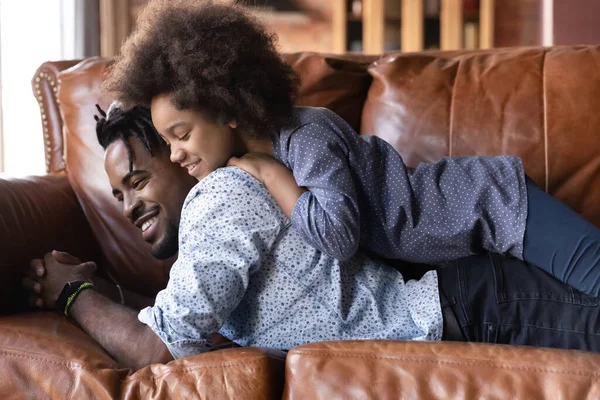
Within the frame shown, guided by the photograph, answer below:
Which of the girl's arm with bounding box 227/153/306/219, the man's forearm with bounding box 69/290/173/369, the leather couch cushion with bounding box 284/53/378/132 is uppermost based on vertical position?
the leather couch cushion with bounding box 284/53/378/132

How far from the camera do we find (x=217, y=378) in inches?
46.0

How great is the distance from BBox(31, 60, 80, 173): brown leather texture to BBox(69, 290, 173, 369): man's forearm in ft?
2.26

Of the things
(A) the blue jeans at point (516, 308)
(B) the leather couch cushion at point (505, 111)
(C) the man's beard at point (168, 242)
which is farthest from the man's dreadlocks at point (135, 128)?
(A) the blue jeans at point (516, 308)

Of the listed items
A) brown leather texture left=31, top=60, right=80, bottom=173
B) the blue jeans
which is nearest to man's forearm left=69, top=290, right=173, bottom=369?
the blue jeans

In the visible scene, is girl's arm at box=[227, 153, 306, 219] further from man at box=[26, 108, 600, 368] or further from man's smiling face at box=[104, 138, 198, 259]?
man's smiling face at box=[104, 138, 198, 259]

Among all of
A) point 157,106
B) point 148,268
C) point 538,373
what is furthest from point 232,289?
point 148,268

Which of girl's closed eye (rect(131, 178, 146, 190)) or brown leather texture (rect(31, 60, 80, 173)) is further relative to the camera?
brown leather texture (rect(31, 60, 80, 173))

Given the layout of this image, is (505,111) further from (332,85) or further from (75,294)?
(75,294)

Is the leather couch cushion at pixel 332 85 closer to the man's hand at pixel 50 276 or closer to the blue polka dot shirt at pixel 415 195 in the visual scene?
the blue polka dot shirt at pixel 415 195

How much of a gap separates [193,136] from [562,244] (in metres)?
0.70

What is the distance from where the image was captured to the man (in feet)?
4.24

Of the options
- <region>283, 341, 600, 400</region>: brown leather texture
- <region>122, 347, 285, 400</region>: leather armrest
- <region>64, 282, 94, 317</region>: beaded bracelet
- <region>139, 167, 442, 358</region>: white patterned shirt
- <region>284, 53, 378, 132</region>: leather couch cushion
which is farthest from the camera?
<region>284, 53, 378, 132</region>: leather couch cushion

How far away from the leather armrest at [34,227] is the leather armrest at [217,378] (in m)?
0.52

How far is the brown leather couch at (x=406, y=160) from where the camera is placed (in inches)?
43.2
